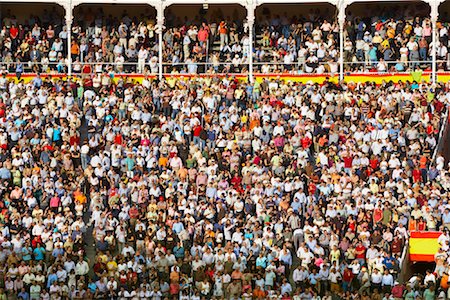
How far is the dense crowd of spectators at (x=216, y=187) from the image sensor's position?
5025 centimetres

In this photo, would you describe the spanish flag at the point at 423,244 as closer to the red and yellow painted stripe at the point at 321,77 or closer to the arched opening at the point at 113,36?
the red and yellow painted stripe at the point at 321,77

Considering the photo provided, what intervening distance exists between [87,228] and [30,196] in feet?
6.87

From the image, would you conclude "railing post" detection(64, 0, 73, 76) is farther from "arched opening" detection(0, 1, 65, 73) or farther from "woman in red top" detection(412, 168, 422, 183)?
"woman in red top" detection(412, 168, 422, 183)

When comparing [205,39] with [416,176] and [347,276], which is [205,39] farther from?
[347,276]

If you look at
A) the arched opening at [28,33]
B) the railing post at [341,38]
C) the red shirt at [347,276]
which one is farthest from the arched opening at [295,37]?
the red shirt at [347,276]

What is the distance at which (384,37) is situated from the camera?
65.8 meters

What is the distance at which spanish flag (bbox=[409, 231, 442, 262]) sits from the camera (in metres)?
52.5

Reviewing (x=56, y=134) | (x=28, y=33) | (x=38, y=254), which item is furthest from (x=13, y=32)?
(x=38, y=254)

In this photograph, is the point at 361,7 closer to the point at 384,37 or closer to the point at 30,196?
the point at 384,37

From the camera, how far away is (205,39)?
6662 centimetres

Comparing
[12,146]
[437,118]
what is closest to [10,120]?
[12,146]

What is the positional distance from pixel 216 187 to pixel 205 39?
13.1 metres

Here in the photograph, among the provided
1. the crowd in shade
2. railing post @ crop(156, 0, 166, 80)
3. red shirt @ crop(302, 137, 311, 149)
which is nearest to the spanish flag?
red shirt @ crop(302, 137, 311, 149)

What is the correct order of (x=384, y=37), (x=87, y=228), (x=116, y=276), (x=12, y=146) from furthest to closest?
(x=384, y=37) < (x=12, y=146) < (x=87, y=228) < (x=116, y=276)
